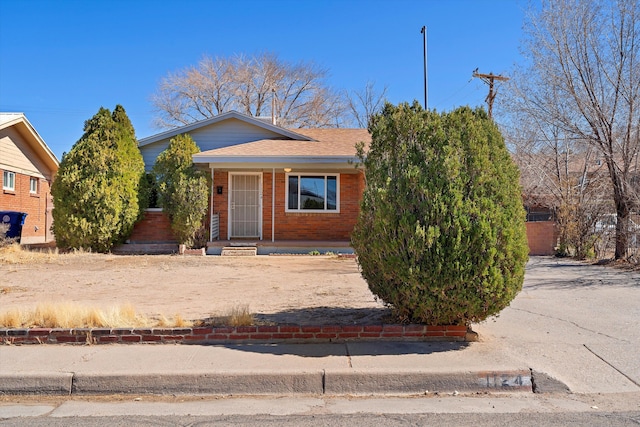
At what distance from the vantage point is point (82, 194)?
15.0 m

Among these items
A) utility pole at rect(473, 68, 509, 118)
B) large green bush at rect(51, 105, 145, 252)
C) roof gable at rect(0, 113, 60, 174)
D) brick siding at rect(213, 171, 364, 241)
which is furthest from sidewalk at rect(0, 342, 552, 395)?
utility pole at rect(473, 68, 509, 118)

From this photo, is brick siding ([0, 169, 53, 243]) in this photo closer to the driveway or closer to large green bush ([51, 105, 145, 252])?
large green bush ([51, 105, 145, 252])

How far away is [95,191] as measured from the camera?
1505 centimetres

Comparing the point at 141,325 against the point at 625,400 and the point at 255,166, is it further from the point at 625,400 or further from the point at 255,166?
the point at 255,166

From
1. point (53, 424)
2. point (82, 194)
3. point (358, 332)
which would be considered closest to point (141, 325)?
point (53, 424)

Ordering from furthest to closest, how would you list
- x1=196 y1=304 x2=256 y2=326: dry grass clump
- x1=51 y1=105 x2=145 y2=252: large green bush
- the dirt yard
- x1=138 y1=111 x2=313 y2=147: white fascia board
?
x1=138 y1=111 x2=313 y2=147: white fascia board, x1=51 y1=105 x2=145 y2=252: large green bush, the dirt yard, x1=196 y1=304 x2=256 y2=326: dry grass clump

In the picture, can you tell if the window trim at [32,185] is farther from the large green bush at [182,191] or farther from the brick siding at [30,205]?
the large green bush at [182,191]

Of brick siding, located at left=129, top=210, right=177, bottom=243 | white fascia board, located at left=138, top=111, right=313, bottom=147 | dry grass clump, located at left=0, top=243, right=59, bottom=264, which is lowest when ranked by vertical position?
dry grass clump, located at left=0, top=243, right=59, bottom=264

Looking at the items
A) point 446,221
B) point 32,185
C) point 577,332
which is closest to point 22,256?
point 32,185

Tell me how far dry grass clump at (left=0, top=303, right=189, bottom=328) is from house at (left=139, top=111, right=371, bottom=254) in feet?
30.8

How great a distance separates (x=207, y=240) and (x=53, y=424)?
12421 mm

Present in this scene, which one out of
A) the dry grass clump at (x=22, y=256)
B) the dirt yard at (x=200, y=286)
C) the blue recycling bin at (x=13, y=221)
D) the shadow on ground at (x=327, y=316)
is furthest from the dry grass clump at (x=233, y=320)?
the blue recycling bin at (x=13, y=221)

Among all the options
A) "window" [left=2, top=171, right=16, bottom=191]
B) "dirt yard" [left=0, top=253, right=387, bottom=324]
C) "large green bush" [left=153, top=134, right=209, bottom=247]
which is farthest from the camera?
"window" [left=2, top=171, right=16, bottom=191]

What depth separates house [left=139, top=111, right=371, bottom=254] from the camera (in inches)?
626
